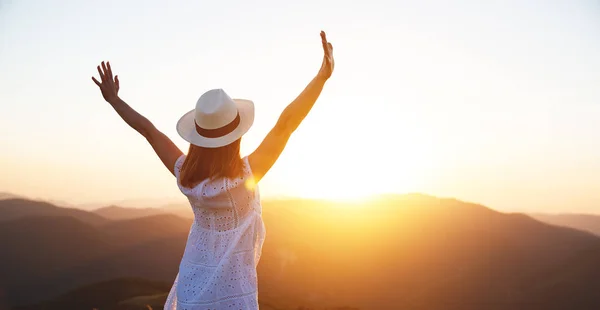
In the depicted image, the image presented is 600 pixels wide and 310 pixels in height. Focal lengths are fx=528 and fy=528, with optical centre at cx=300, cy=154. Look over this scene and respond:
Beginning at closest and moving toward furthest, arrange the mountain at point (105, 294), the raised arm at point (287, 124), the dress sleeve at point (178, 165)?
1. the raised arm at point (287, 124)
2. the dress sleeve at point (178, 165)
3. the mountain at point (105, 294)

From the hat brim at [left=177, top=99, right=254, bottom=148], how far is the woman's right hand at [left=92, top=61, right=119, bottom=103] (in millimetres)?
671

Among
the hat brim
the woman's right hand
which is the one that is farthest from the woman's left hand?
the woman's right hand

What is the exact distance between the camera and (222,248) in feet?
11.7

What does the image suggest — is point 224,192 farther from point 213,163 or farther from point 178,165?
point 178,165

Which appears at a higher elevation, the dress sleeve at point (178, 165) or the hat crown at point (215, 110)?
the hat crown at point (215, 110)

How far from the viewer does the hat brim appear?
3.41 meters

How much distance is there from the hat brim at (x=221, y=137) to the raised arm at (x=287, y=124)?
184 mm

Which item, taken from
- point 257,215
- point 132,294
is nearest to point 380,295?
point 132,294

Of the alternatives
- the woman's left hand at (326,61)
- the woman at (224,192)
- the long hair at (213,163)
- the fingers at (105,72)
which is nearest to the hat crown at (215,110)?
the woman at (224,192)

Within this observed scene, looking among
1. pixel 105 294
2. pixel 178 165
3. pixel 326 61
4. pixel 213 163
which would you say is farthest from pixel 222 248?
pixel 105 294

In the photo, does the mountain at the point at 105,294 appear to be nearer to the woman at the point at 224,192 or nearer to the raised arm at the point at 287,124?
the woman at the point at 224,192

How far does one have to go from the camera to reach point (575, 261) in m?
22.9

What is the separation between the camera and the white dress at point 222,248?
139 inches

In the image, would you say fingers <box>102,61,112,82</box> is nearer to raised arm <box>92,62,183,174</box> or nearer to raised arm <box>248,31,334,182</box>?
raised arm <box>92,62,183,174</box>
